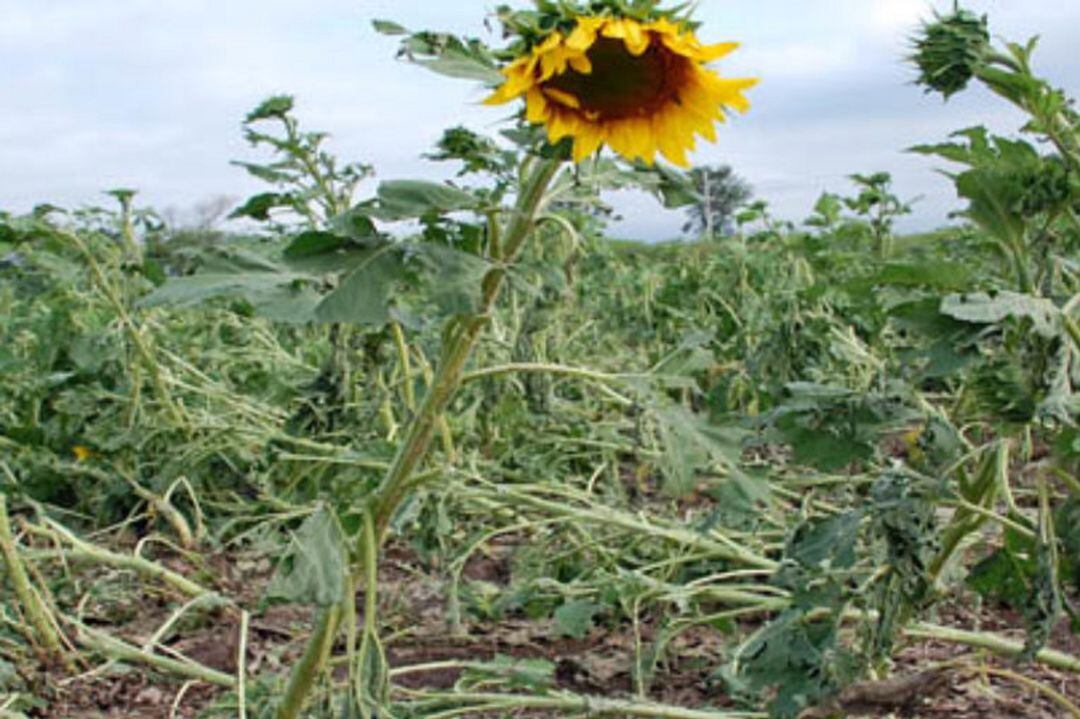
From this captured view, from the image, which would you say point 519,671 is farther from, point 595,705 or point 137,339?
point 137,339

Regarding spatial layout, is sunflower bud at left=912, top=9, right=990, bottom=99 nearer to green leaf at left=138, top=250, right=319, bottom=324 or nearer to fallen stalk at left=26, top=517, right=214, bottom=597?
green leaf at left=138, top=250, right=319, bottom=324

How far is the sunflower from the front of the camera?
1.35m

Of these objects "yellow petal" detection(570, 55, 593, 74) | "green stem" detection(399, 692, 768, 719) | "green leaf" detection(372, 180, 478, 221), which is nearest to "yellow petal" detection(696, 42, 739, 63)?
"yellow petal" detection(570, 55, 593, 74)

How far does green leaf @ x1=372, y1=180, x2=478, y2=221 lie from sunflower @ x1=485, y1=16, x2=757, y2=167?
12cm

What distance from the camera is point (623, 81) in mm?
1465

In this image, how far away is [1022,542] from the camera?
1.94m

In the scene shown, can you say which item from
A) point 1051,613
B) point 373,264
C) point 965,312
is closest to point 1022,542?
point 1051,613

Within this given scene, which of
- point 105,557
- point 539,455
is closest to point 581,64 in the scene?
point 105,557

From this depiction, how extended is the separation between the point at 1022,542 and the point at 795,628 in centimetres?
38

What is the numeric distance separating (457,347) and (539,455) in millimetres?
1853

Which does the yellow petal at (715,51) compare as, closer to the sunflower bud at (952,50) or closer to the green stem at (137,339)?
the sunflower bud at (952,50)

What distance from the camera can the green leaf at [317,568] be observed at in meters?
1.40

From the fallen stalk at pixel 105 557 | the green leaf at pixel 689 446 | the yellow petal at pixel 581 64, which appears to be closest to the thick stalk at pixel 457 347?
the yellow petal at pixel 581 64

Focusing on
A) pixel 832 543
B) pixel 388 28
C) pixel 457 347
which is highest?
pixel 388 28
